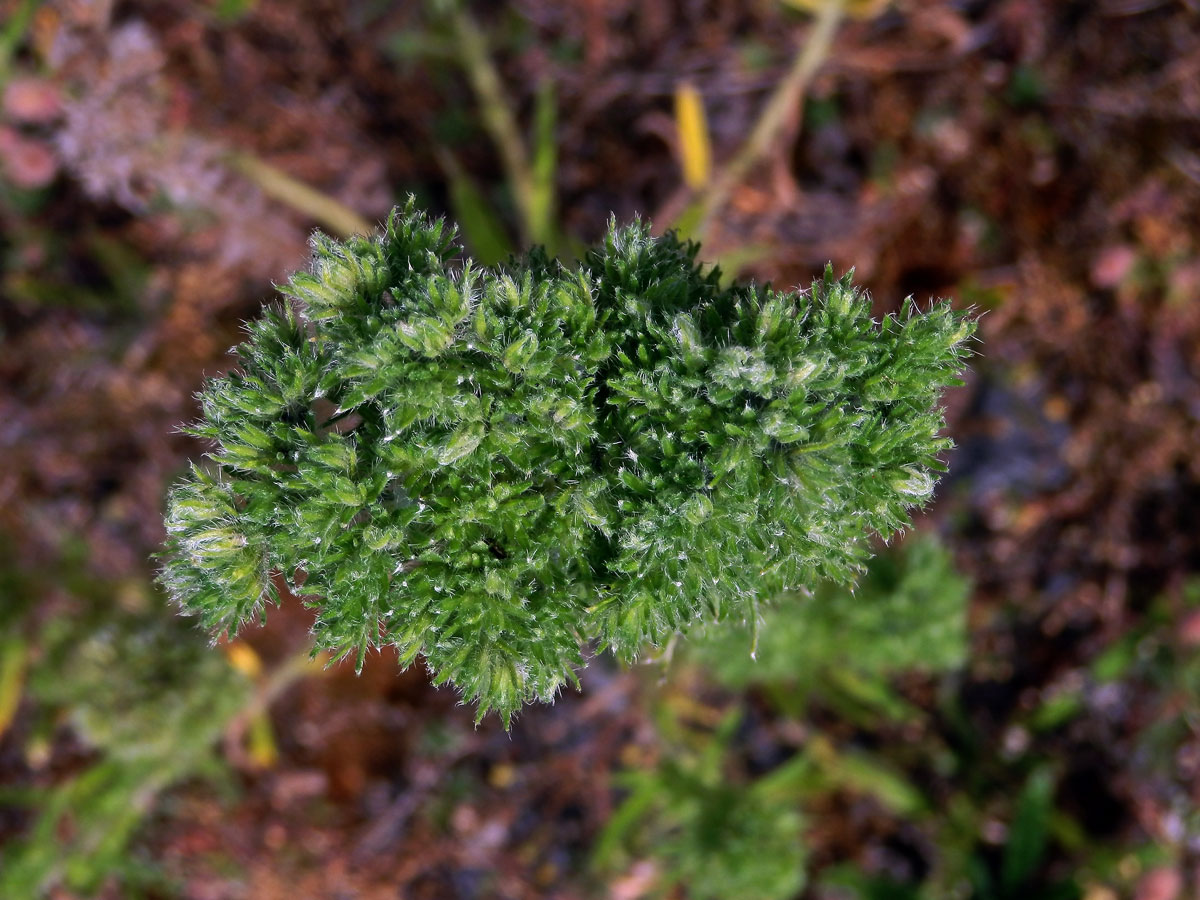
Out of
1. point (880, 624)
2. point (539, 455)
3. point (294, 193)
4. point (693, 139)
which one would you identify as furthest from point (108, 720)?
point (693, 139)

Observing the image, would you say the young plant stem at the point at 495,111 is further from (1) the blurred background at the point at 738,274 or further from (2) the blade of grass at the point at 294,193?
(2) the blade of grass at the point at 294,193

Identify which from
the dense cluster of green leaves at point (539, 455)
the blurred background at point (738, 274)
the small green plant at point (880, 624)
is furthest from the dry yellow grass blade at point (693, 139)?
the dense cluster of green leaves at point (539, 455)

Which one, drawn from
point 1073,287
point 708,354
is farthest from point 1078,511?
point 708,354

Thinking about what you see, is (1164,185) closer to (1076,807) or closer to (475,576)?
(1076,807)

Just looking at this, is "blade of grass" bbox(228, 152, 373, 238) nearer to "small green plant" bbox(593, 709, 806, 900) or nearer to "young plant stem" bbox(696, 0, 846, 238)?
"young plant stem" bbox(696, 0, 846, 238)

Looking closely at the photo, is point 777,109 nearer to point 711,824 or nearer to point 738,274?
point 738,274

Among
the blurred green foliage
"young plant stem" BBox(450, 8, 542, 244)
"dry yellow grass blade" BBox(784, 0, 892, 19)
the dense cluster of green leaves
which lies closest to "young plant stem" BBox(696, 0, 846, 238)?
"dry yellow grass blade" BBox(784, 0, 892, 19)
